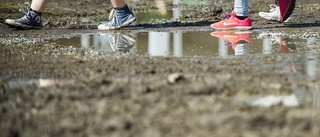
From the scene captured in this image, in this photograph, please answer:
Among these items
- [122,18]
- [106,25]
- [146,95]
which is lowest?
[106,25]

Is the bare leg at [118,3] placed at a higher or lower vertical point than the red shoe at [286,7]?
higher

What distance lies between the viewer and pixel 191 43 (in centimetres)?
602

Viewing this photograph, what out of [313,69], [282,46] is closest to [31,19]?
[282,46]

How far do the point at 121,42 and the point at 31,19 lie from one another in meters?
2.05

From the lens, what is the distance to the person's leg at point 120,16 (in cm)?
768

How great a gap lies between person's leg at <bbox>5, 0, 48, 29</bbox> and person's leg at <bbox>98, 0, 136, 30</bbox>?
3.02 ft

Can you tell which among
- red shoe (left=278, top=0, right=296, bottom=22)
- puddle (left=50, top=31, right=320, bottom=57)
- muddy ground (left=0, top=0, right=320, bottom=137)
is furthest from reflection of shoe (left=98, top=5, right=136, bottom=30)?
muddy ground (left=0, top=0, right=320, bottom=137)

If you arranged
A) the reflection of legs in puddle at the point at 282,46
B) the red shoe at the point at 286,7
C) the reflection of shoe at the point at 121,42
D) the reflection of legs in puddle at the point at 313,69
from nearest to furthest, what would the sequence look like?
the reflection of legs in puddle at the point at 313,69 → the reflection of legs in puddle at the point at 282,46 → the reflection of shoe at the point at 121,42 → the red shoe at the point at 286,7

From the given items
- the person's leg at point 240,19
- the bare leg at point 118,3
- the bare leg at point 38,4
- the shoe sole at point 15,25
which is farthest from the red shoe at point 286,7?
the shoe sole at point 15,25

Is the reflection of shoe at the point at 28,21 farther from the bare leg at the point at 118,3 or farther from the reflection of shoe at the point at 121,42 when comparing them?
the reflection of shoe at the point at 121,42

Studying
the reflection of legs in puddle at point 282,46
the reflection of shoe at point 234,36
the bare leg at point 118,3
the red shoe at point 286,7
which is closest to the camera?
the reflection of legs in puddle at point 282,46

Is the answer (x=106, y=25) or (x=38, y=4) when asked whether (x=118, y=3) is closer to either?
(x=106, y=25)

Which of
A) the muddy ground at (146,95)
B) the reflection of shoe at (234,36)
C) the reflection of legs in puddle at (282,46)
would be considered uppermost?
the muddy ground at (146,95)

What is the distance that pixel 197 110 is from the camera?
2807mm
